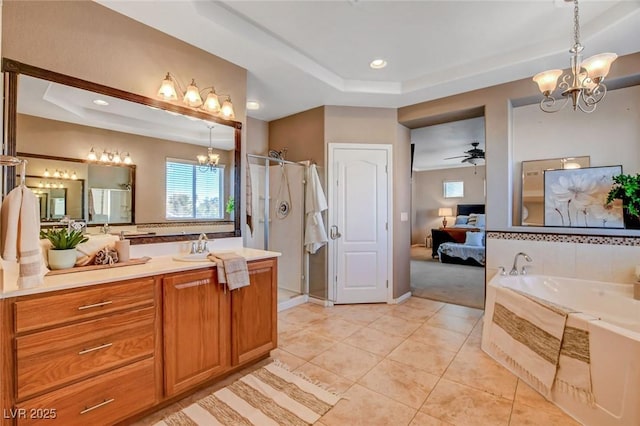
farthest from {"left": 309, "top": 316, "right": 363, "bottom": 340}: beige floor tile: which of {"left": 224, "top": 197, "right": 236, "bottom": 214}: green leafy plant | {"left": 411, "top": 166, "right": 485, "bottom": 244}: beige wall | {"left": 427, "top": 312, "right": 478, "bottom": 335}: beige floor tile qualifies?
{"left": 411, "top": 166, "right": 485, "bottom": 244}: beige wall

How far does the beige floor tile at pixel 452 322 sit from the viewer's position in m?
2.96

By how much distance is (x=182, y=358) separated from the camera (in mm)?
1792

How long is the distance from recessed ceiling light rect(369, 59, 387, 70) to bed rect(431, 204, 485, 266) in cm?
480

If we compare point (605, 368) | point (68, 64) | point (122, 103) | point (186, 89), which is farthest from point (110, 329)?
point (605, 368)

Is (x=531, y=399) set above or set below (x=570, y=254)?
below

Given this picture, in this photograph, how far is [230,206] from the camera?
2.64 metres

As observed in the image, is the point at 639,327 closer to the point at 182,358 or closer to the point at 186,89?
the point at 182,358

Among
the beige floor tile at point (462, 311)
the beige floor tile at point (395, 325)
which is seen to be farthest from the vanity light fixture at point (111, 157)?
the beige floor tile at point (462, 311)

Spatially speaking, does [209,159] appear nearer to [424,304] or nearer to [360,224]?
[360,224]

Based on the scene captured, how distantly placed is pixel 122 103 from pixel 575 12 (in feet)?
10.8

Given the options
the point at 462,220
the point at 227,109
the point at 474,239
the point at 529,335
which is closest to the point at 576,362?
Answer: the point at 529,335

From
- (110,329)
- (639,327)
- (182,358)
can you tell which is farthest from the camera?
(639,327)

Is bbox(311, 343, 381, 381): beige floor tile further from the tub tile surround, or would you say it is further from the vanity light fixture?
the vanity light fixture

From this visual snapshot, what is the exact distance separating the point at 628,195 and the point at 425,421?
252 centimetres
